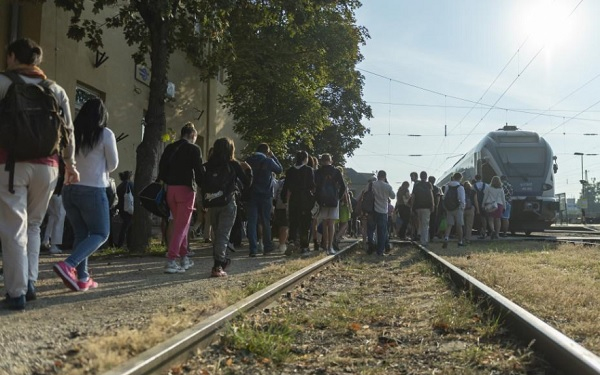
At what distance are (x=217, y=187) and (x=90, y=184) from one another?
6.83 ft

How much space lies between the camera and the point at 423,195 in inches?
570

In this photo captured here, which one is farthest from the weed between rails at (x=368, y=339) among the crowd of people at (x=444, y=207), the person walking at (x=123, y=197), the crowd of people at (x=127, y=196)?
the person walking at (x=123, y=197)

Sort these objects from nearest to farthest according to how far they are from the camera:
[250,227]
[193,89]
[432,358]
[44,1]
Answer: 1. [432,358]
2. [250,227]
3. [44,1]
4. [193,89]

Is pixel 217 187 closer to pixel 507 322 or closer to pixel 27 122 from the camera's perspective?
pixel 27 122

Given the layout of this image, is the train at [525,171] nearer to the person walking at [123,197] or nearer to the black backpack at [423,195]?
the black backpack at [423,195]

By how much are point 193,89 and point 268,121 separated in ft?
9.85

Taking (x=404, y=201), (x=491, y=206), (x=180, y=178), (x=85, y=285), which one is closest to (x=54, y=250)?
(x=180, y=178)

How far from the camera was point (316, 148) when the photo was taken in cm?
3900

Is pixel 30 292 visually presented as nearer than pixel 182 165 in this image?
Yes

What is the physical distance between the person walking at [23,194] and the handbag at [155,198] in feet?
8.40

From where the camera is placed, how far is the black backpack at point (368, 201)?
12969 millimetres

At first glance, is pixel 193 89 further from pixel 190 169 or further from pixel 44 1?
pixel 190 169

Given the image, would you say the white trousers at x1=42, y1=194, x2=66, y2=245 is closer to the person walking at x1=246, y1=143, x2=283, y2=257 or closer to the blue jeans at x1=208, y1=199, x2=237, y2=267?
the person walking at x1=246, y1=143, x2=283, y2=257

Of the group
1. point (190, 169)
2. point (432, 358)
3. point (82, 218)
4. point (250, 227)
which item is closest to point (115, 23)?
point (250, 227)
